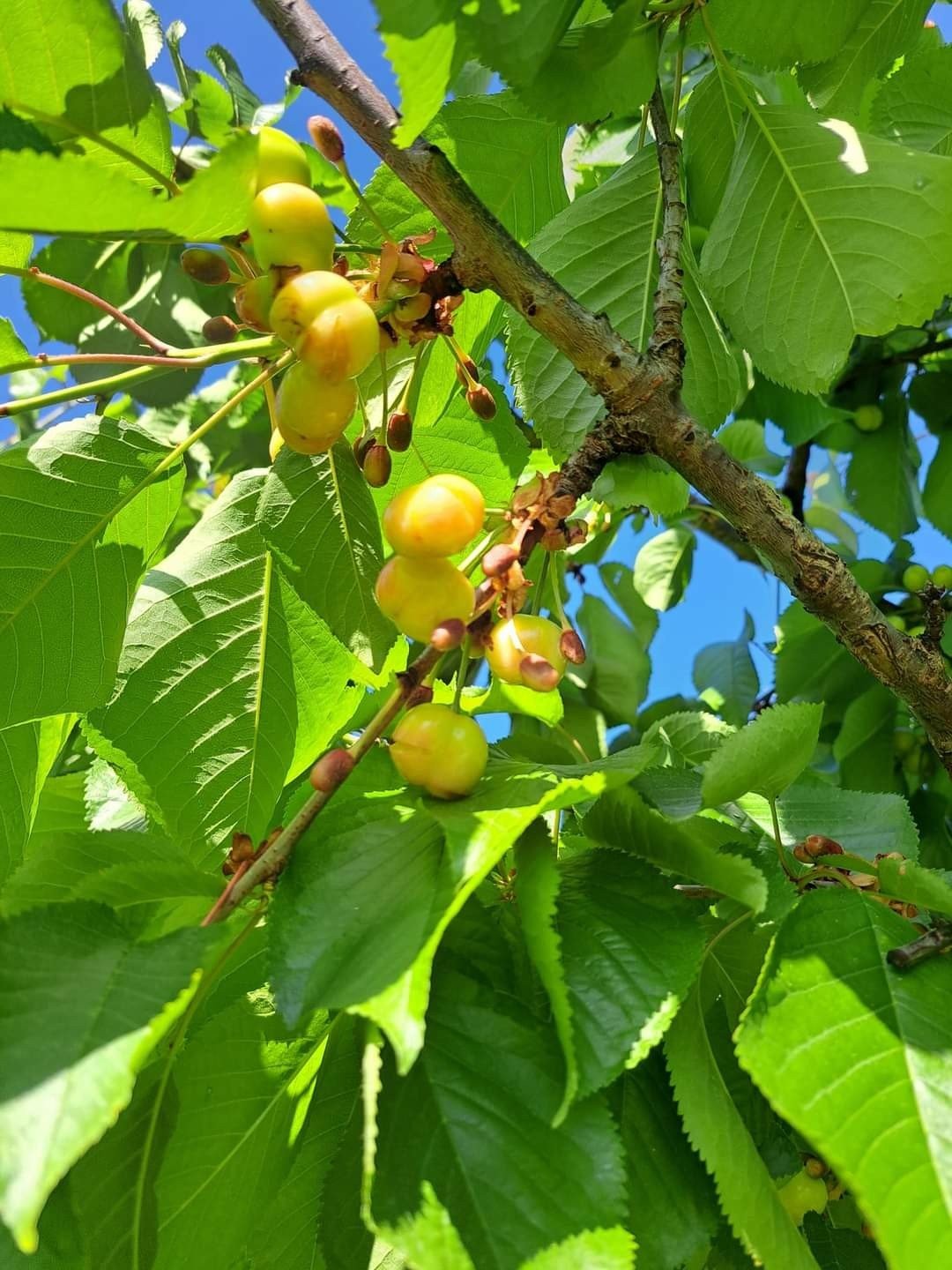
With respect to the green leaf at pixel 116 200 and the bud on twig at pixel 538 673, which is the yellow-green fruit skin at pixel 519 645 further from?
the green leaf at pixel 116 200

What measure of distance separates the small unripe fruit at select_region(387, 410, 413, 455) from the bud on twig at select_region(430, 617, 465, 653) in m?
0.22

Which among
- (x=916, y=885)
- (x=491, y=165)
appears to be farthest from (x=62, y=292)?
(x=916, y=885)

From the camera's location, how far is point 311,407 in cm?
73

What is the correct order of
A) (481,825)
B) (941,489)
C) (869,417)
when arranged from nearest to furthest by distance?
1. (481,825)
2. (941,489)
3. (869,417)

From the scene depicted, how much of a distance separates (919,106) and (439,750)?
1038 millimetres

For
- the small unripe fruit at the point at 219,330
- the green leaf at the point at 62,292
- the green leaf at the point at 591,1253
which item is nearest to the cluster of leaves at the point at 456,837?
the green leaf at the point at 591,1253

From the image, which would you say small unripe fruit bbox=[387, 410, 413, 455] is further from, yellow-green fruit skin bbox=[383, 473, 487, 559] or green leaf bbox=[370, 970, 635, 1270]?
green leaf bbox=[370, 970, 635, 1270]

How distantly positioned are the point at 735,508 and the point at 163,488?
548 mm

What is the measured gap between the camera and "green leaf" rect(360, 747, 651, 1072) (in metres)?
0.53

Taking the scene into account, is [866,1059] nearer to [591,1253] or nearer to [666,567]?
[591,1253]

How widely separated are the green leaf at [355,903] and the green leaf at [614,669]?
1646 millimetres

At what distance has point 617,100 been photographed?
93 centimetres

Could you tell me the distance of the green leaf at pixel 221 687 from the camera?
95 cm

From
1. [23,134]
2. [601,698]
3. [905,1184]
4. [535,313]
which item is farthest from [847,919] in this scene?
[601,698]
